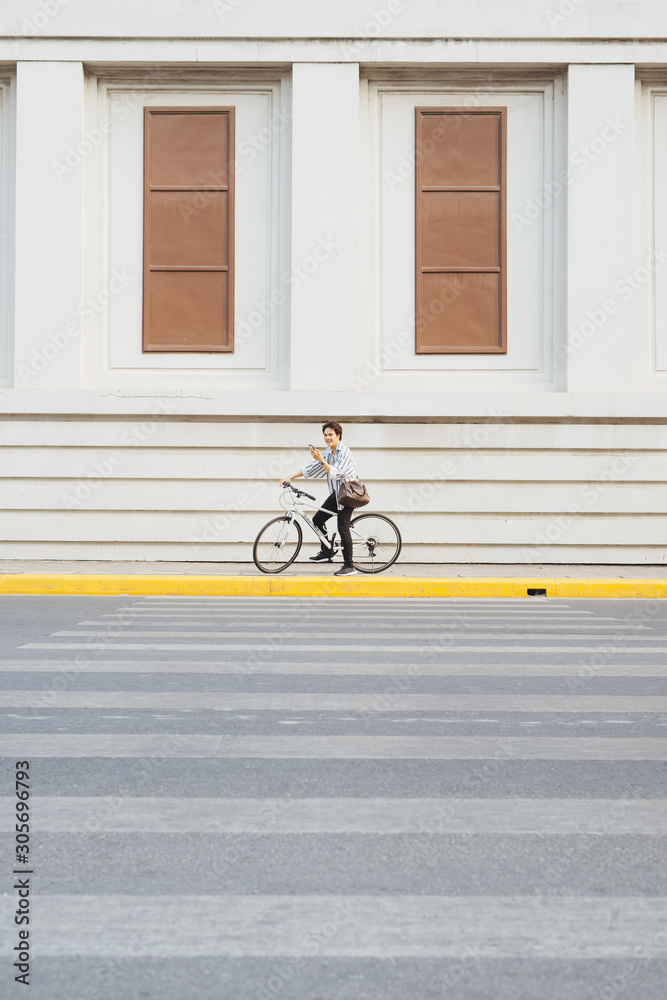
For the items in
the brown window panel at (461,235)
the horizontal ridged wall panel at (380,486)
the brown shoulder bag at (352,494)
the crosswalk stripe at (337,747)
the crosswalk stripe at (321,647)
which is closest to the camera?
the crosswalk stripe at (337,747)

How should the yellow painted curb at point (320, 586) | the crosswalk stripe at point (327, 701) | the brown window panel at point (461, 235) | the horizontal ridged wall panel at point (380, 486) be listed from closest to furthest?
1. the crosswalk stripe at point (327, 701)
2. the yellow painted curb at point (320, 586)
3. the horizontal ridged wall panel at point (380, 486)
4. the brown window panel at point (461, 235)

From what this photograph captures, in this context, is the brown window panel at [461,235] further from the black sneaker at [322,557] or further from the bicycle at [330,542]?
the black sneaker at [322,557]

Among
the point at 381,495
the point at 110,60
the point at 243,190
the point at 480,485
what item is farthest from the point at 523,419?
the point at 110,60

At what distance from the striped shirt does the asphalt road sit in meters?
6.20

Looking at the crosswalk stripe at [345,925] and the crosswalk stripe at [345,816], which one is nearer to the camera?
the crosswalk stripe at [345,925]

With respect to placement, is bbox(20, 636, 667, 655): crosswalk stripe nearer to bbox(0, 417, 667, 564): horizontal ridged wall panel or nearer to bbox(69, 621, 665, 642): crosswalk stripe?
bbox(69, 621, 665, 642): crosswalk stripe

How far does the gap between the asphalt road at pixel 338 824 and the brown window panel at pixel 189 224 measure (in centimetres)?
1006

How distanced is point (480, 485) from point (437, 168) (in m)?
4.73

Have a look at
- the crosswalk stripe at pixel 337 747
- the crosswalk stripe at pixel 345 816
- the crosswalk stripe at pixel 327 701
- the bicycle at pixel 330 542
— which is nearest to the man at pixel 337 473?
the bicycle at pixel 330 542

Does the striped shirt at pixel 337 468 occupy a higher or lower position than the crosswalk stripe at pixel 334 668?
→ higher

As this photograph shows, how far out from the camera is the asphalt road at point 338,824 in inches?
120

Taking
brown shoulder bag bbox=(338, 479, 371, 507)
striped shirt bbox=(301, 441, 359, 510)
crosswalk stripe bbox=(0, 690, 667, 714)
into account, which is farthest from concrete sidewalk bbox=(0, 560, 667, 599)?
crosswalk stripe bbox=(0, 690, 667, 714)

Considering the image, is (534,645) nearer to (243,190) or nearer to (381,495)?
(381,495)

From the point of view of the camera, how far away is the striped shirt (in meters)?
14.5
